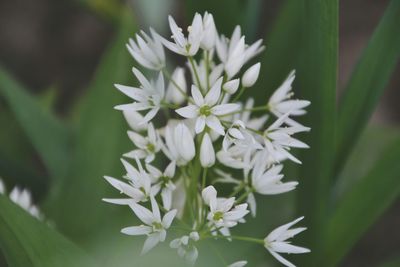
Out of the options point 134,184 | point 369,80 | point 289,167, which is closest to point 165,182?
point 134,184

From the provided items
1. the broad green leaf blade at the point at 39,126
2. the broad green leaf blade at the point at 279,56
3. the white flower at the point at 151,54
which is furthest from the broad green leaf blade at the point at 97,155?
the white flower at the point at 151,54

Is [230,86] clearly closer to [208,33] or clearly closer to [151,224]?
[208,33]

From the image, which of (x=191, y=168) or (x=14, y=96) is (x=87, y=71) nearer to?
(x=14, y=96)

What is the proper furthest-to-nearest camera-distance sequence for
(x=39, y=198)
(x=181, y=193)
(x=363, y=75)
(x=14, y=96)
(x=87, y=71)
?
1. (x=87, y=71)
2. (x=39, y=198)
3. (x=14, y=96)
4. (x=363, y=75)
5. (x=181, y=193)

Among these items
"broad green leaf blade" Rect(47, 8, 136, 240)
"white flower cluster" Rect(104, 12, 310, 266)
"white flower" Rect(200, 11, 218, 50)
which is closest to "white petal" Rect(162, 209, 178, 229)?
"white flower cluster" Rect(104, 12, 310, 266)

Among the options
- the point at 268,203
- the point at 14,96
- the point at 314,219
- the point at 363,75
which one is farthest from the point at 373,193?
the point at 14,96
